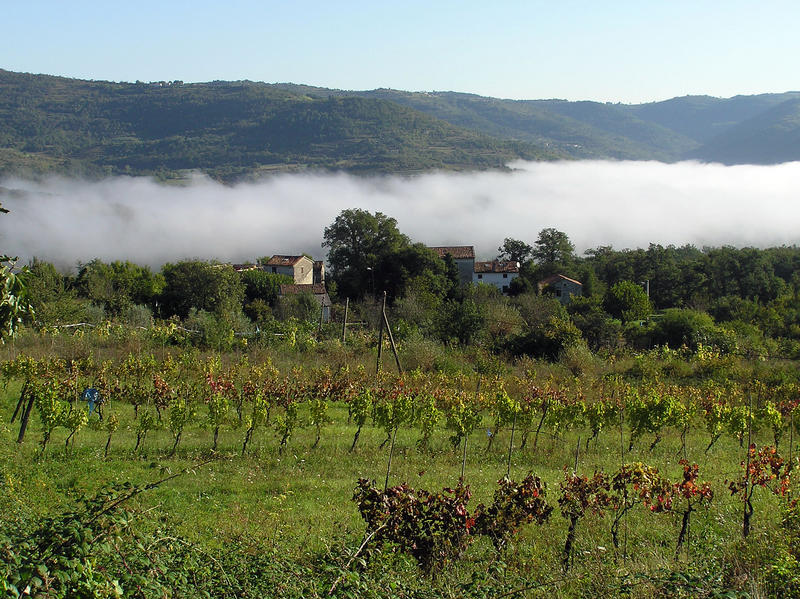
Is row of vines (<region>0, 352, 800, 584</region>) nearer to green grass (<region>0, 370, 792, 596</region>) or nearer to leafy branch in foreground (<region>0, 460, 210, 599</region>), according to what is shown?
green grass (<region>0, 370, 792, 596</region>)

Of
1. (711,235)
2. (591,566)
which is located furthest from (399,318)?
(711,235)

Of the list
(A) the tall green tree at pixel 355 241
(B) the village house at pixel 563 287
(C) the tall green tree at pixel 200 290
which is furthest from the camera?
(B) the village house at pixel 563 287

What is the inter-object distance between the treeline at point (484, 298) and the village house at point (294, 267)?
10.1 metres

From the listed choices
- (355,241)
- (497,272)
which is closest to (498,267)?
(497,272)

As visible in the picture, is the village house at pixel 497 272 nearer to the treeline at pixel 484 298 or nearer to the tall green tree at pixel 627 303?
the treeline at pixel 484 298

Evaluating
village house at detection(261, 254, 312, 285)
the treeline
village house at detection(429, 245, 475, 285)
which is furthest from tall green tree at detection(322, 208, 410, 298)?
village house at detection(429, 245, 475, 285)

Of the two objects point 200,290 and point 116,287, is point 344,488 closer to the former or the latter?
point 200,290

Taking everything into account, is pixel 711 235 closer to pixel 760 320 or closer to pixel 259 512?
pixel 760 320

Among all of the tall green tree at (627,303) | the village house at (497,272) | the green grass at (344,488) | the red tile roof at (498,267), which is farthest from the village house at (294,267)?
the green grass at (344,488)

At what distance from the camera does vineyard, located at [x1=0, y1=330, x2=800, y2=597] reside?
211 inches

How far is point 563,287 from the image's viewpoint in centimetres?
5369

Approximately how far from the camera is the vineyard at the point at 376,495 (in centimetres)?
535

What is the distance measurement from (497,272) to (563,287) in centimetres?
1063

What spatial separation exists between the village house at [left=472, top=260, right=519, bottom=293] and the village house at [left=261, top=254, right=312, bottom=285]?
1573cm
